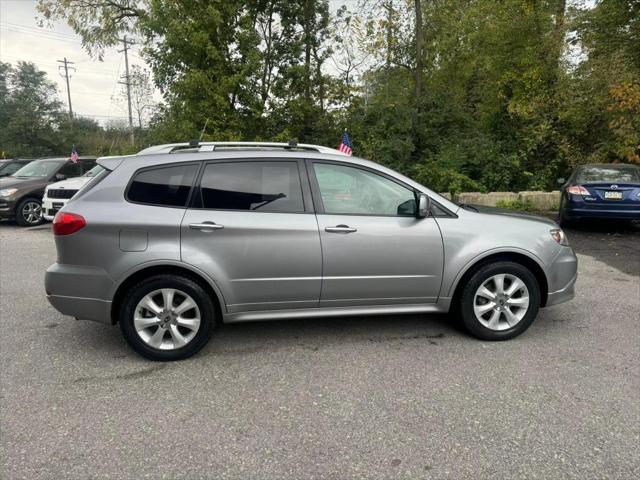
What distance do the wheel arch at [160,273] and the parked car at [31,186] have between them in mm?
9504

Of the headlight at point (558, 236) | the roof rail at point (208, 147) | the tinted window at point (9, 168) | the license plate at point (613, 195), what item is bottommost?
the headlight at point (558, 236)

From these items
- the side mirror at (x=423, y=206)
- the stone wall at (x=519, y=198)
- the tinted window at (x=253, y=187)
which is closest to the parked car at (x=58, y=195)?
the tinted window at (x=253, y=187)

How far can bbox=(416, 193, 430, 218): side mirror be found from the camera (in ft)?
12.5

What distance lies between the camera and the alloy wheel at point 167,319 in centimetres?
362

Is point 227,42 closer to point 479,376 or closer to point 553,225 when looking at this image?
point 553,225

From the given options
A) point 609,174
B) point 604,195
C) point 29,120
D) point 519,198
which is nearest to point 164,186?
point 604,195

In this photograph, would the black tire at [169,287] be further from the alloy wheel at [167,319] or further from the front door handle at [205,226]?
the front door handle at [205,226]

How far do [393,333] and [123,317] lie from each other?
A: 7.69ft

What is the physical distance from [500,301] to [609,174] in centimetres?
694

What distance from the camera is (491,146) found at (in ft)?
45.7

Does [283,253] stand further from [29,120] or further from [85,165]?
[29,120]

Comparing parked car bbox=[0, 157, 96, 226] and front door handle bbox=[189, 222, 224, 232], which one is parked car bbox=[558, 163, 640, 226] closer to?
front door handle bbox=[189, 222, 224, 232]

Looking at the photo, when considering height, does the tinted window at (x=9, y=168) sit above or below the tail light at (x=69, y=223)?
above

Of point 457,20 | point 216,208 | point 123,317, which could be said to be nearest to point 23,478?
point 123,317
